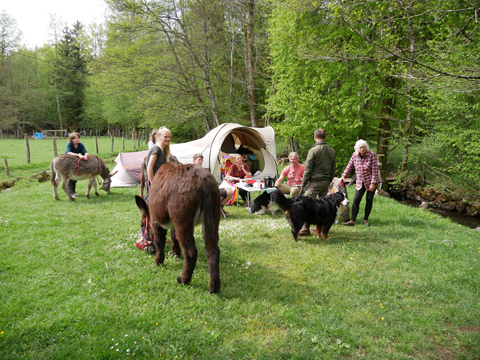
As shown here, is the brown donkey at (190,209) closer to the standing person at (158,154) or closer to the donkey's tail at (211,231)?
the donkey's tail at (211,231)

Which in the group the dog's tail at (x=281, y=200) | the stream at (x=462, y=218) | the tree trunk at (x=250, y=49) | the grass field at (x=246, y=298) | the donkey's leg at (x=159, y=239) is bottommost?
the stream at (x=462, y=218)

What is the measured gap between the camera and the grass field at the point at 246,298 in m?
2.31

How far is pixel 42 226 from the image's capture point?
17.1ft

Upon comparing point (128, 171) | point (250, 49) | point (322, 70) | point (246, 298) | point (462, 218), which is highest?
point (250, 49)

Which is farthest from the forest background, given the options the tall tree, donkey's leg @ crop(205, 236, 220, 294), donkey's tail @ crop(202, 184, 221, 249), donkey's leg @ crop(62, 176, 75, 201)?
the tall tree

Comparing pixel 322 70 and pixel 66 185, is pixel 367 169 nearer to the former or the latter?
pixel 322 70

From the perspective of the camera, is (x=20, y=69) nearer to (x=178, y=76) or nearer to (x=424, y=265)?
(x=178, y=76)

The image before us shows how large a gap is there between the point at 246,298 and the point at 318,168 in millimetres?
3198

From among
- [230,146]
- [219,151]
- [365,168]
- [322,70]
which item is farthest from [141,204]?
[322,70]

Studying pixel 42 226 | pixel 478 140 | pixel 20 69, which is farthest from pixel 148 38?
pixel 20 69

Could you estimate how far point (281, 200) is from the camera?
473cm

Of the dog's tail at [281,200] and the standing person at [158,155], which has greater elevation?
the standing person at [158,155]

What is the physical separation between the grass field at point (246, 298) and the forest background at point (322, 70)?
2.93m

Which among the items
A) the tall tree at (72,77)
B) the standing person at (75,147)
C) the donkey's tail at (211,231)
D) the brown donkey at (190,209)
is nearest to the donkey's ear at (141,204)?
the brown donkey at (190,209)
